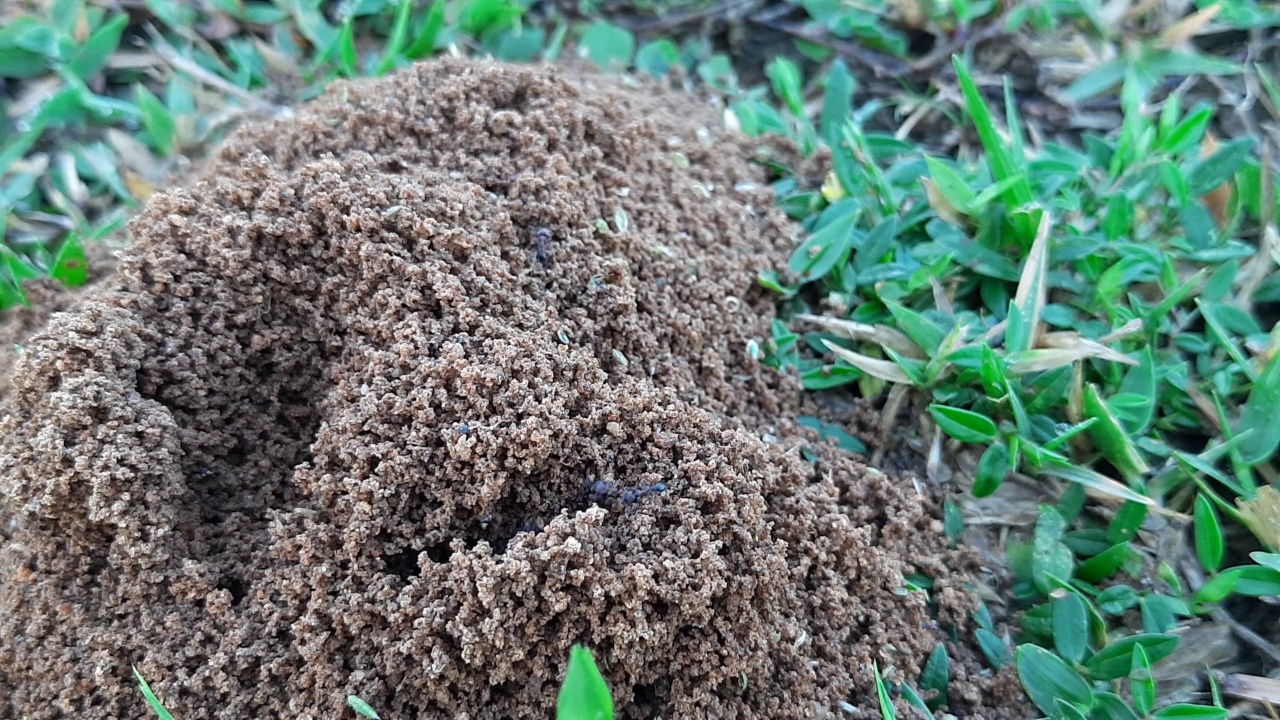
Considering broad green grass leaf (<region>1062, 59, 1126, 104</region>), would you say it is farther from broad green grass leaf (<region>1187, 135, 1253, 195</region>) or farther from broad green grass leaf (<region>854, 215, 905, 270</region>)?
broad green grass leaf (<region>854, 215, 905, 270</region>)

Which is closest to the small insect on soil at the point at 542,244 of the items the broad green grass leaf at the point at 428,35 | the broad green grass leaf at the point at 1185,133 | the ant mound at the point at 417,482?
the ant mound at the point at 417,482

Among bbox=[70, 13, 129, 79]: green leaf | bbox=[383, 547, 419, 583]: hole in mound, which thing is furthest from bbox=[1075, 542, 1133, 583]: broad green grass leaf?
bbox=[70, 13, 129, 79]: green leaf

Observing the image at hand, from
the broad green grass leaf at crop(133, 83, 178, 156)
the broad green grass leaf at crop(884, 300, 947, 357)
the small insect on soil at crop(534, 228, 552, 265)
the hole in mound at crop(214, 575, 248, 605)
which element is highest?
the small insect on soil at crop(534, 228, 552, 265)

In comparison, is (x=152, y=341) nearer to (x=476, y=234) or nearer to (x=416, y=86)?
(x=476, y=234)

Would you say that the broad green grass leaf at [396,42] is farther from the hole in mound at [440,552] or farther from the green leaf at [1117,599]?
the green leaf at [1117,599]

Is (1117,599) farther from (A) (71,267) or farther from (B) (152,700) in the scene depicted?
(A) (71,267)

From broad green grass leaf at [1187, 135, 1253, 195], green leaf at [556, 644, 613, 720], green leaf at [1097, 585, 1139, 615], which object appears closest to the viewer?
green leaf at [556, 644, 613, 720]

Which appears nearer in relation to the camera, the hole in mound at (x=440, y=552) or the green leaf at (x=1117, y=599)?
the hole in mound at (x=440, y=552)
